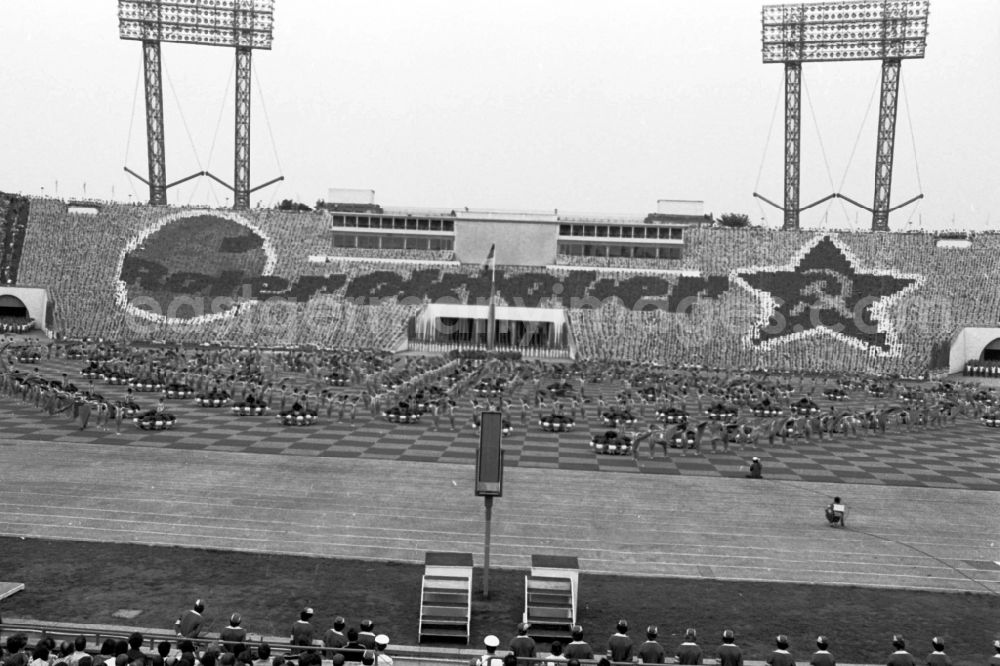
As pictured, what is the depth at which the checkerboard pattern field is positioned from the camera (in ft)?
84.8

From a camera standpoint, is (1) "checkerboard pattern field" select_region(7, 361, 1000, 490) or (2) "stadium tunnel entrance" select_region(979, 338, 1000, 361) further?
(2) "stadium tunnel entrance" select_region(979, 338, 1000, 361)

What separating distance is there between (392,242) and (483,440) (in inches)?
3023

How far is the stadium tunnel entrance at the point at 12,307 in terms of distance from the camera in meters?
70.9

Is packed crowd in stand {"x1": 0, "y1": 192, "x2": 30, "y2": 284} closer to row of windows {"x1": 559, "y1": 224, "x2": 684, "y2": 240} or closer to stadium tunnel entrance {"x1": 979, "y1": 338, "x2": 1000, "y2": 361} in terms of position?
row of windows {"x1": 559, "y1": 224, "x2": 684, "y2": 240}

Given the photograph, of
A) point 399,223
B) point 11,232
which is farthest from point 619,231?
point 11,232

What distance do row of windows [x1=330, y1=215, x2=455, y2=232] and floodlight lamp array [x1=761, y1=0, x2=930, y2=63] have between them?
36.7 meters

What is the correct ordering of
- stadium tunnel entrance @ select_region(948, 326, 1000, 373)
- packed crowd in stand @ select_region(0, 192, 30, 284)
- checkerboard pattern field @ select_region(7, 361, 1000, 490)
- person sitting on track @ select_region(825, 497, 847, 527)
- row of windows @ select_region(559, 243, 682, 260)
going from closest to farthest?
person sitting on track @ select_region(825, 497, 847, 527) < checkerboard pattern field @ select_region(7, 361, 1000, 490) < stadium tunnel entrance @ select_region(948, 326, 1000, 373) < packed crowd in stand @ select_region(0, 192, 30, 284) < row of windows @ select_region(559, 243, 682, 260)

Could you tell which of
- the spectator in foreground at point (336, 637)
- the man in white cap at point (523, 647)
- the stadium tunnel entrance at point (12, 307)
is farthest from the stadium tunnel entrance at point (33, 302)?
the man in white cap at point (523, 647)

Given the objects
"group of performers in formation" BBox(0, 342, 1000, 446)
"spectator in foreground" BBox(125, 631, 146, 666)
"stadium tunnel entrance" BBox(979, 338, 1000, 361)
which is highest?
"stadium tunnel entrance" BBox(979, 338, 1000, 361)

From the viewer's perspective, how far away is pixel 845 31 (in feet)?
261

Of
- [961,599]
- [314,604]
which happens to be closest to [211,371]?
[314,604]

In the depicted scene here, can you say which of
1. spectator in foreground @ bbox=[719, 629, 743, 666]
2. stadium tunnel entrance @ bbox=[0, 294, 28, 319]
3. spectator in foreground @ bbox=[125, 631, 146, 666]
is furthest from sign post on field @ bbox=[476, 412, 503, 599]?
stadium tunnel entrance @ bbox=[0, 294, 28, 319]

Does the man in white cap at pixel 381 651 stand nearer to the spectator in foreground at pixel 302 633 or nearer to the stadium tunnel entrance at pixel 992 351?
the spectator in foreground at pixel 302 633

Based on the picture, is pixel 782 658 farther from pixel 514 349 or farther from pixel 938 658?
pixel 514 349
